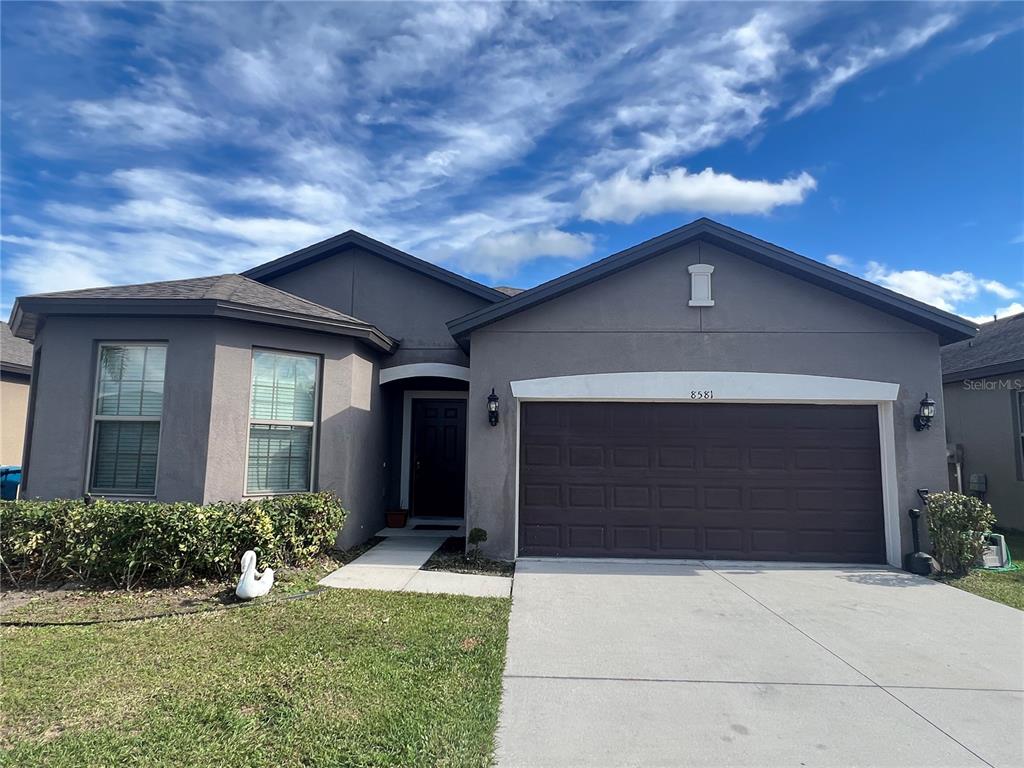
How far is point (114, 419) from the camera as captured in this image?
7020 millimetres

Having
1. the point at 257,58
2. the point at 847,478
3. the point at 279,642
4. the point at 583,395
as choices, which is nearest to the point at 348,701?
the point at 279,642

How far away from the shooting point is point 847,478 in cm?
786

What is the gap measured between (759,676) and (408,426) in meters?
8.00

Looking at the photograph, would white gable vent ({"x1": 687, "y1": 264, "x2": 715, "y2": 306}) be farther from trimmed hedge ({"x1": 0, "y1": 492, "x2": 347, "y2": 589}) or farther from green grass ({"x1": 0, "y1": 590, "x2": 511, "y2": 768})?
trimmed hedge ({"x1": 0, "y1": 492, "x2": 347, "y2": 589})

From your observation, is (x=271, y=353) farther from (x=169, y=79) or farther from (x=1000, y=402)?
(x=1000, y=402)

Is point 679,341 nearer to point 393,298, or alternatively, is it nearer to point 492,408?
point 492,408

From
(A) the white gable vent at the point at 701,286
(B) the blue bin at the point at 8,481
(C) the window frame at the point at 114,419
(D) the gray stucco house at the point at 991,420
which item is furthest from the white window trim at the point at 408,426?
(D) the gray stucco house at the point at 991,420

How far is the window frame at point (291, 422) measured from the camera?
23.7ft

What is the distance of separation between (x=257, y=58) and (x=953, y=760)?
10.8 meters

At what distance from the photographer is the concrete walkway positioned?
6.16 m

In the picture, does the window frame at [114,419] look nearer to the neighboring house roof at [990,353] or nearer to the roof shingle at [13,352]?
the roof shingle at [13,352]

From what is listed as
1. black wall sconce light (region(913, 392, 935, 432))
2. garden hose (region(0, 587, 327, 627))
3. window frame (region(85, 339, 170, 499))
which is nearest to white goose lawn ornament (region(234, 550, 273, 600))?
garden hose (region(0, 587, 327, 627))

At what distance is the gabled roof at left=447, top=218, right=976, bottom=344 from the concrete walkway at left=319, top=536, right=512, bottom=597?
3.52m

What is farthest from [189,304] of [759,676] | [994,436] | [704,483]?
[994,436]
